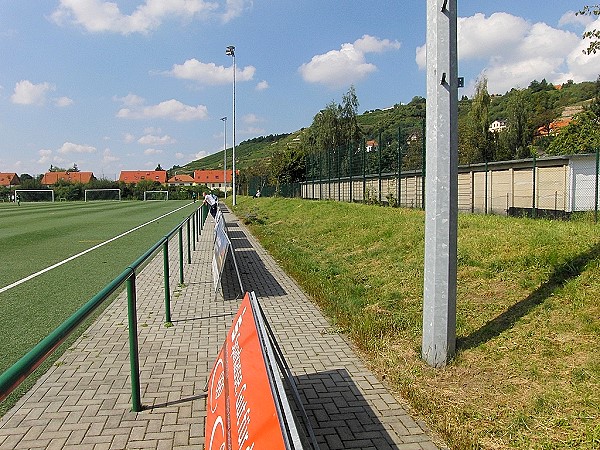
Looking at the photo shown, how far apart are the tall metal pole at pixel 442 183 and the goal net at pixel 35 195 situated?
80.5m

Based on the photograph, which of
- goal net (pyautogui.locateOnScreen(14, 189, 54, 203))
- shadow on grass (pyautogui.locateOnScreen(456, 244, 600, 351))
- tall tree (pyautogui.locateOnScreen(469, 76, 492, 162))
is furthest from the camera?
goal net (pyautogui.locateOnScreen(14, 189, 54, 203))

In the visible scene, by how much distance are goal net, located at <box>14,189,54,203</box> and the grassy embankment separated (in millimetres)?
→ 78147

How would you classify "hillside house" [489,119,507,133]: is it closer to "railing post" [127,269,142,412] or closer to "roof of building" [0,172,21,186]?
"railing post" [127,269,142,412]

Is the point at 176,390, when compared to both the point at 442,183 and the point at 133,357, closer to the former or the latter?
the point at 133,357

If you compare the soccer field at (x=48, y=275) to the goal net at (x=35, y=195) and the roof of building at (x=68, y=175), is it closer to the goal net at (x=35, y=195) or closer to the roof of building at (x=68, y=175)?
the goal net at (x=35, y=195)

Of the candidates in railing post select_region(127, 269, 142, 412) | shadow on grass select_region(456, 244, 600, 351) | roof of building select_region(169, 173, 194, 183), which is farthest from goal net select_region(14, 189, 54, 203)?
shadow on grass select_region(456, 244, 600, 351)

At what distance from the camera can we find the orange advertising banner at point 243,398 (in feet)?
5.90

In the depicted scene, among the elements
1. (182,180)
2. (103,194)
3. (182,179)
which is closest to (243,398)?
(103,194)

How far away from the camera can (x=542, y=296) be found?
5.16 metres

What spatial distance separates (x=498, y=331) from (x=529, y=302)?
2.02 ft

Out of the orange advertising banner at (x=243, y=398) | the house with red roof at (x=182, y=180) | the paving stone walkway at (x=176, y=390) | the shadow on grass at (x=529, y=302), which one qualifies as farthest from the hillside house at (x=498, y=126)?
the house with red roof at (x=182, y=180)

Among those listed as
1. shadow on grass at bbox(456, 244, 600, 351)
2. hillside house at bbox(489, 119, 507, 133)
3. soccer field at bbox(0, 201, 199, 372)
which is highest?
hillside house at bbox(489, 119, 507, 133)

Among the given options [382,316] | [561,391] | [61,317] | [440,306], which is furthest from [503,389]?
[61,317]

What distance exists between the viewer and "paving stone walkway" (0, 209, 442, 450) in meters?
3.45
